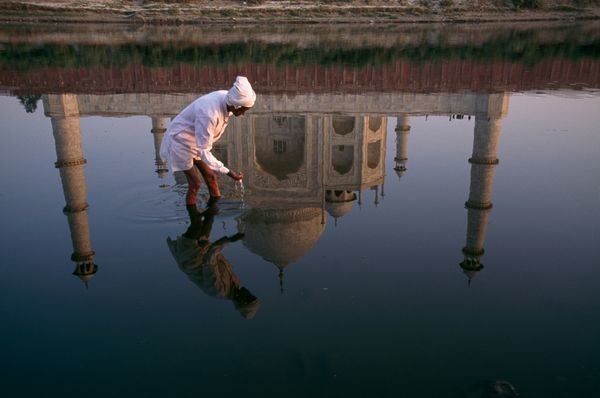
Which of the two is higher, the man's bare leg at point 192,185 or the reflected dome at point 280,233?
the man's bare leg at point 192,185

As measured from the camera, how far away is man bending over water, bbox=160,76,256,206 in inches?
157

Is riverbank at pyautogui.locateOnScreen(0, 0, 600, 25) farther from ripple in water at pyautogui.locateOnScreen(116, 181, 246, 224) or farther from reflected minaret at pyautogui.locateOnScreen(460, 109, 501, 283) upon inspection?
ripple in water at pyautogui.locateOnScreen(116, 181, 246, 224)

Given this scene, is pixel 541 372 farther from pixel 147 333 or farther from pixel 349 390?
pixel 147 333

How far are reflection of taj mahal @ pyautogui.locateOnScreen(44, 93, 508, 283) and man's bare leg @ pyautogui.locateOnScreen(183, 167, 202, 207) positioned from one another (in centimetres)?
51

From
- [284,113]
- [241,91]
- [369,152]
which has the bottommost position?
[369,152]

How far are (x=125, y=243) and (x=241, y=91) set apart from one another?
1454 mm

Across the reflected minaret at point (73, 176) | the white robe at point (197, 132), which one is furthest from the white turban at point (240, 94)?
the reflected minaret at point (73, 176)

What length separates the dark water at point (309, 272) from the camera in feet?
8.60

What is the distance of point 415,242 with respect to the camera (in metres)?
4.09

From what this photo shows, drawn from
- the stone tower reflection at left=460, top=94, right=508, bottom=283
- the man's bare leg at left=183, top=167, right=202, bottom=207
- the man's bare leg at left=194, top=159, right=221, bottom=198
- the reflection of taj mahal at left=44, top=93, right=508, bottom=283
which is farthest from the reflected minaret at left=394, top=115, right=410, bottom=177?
A: the man's bare leg at left=183, top=167, right=202, bottom=207

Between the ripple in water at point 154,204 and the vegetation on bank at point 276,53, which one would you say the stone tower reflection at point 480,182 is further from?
the vegetation on bank at point 276,53

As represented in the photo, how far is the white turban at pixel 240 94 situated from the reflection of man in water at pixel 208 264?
104 cm

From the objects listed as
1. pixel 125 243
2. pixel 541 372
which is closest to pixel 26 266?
pixel 125 243

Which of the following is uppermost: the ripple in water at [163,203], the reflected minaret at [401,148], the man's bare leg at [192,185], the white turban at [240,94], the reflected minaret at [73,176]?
the white turban at [240,94]
